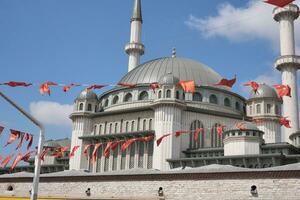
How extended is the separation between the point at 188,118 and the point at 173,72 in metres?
8.94

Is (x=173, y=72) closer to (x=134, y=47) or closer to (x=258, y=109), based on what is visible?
(x=134, y=47)

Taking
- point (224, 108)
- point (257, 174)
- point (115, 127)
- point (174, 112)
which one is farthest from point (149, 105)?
point (257, 174)

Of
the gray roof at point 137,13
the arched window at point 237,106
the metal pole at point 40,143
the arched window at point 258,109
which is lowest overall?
the metal pole at point 40,143

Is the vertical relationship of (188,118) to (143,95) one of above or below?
below

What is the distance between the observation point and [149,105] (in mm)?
45656

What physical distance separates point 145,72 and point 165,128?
12.5 m

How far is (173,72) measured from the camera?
172 ft

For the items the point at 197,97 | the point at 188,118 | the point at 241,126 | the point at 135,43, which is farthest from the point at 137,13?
the point at 241,126

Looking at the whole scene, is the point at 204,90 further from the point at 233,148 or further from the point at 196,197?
the point at 196,197

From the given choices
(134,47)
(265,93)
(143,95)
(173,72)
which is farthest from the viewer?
(134,47)

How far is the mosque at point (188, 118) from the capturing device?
40.8 meters

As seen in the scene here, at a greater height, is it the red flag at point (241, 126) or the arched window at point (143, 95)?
the arched window at point (143, 95)

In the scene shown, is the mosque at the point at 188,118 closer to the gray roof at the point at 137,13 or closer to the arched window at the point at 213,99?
the arched window at the point at 213,99

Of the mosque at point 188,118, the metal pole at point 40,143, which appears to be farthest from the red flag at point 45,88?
the mosque at point 188,118
